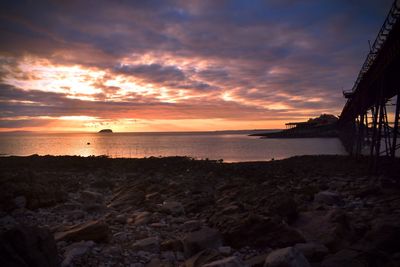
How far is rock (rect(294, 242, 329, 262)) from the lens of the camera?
6.24m

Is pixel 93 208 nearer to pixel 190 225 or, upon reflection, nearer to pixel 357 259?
pixel 190 225

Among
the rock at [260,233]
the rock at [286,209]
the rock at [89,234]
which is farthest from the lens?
the rock at [286,209]

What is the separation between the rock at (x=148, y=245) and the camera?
24.3ft

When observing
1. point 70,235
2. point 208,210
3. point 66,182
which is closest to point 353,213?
point 208,210

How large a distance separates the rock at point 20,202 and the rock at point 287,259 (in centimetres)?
1000

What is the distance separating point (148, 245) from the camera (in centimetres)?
752

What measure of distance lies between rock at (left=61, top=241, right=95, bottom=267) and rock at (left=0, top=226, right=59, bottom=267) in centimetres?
79

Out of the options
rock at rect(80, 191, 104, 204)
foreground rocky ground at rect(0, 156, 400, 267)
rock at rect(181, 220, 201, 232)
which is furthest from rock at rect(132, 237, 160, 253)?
rock at rect(80, 191, 104, 204)

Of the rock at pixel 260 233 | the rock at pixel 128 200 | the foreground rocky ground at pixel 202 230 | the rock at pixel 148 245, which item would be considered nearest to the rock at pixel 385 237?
the foreground rocky ground at pixel 202 230

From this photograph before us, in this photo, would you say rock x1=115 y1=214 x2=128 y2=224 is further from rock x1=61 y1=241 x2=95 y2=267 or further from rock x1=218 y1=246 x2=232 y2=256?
rock x1=218 y1=246 x2=232 y2=256

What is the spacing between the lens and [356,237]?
7.20 meters

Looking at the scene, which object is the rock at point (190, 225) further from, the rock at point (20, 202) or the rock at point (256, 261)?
the rock at point (20, 202)

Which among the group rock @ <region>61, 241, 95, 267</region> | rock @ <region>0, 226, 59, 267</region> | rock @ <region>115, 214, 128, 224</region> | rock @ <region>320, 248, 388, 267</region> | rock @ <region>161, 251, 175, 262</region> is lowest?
rock @ <region>161, 251, 175, 262</region>

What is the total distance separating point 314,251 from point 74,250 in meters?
5.41
